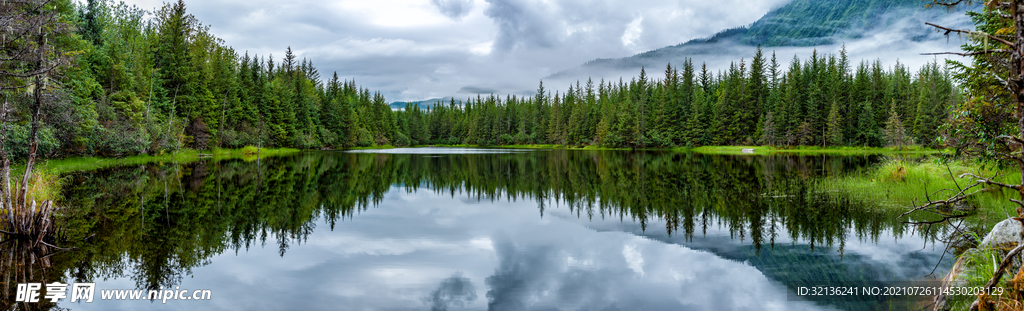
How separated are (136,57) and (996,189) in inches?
2014

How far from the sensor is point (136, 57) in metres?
37.8

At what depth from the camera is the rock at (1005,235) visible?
239 inches

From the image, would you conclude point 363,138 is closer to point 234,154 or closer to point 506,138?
point 506,138

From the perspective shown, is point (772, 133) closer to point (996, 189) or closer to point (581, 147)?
point (581, 147)

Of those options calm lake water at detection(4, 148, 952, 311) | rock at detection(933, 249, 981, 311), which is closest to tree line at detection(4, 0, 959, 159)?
calm lake water at detection(4, 148, 952, 311)

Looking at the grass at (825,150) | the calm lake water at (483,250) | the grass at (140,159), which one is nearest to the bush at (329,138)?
the grass at (140,159)

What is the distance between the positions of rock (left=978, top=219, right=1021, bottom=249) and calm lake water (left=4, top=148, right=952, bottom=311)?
4.21ft

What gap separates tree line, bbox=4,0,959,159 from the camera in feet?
99.3

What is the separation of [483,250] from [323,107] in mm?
79059

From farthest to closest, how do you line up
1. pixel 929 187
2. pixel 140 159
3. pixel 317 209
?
pixel 140 159, pixel 929 187, pixel 317 209

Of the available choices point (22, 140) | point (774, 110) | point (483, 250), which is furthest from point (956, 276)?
point (774, 110)

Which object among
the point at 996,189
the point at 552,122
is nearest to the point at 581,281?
the point at 996,189

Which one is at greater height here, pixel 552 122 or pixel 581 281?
pixel 552 122

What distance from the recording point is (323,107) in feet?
267
